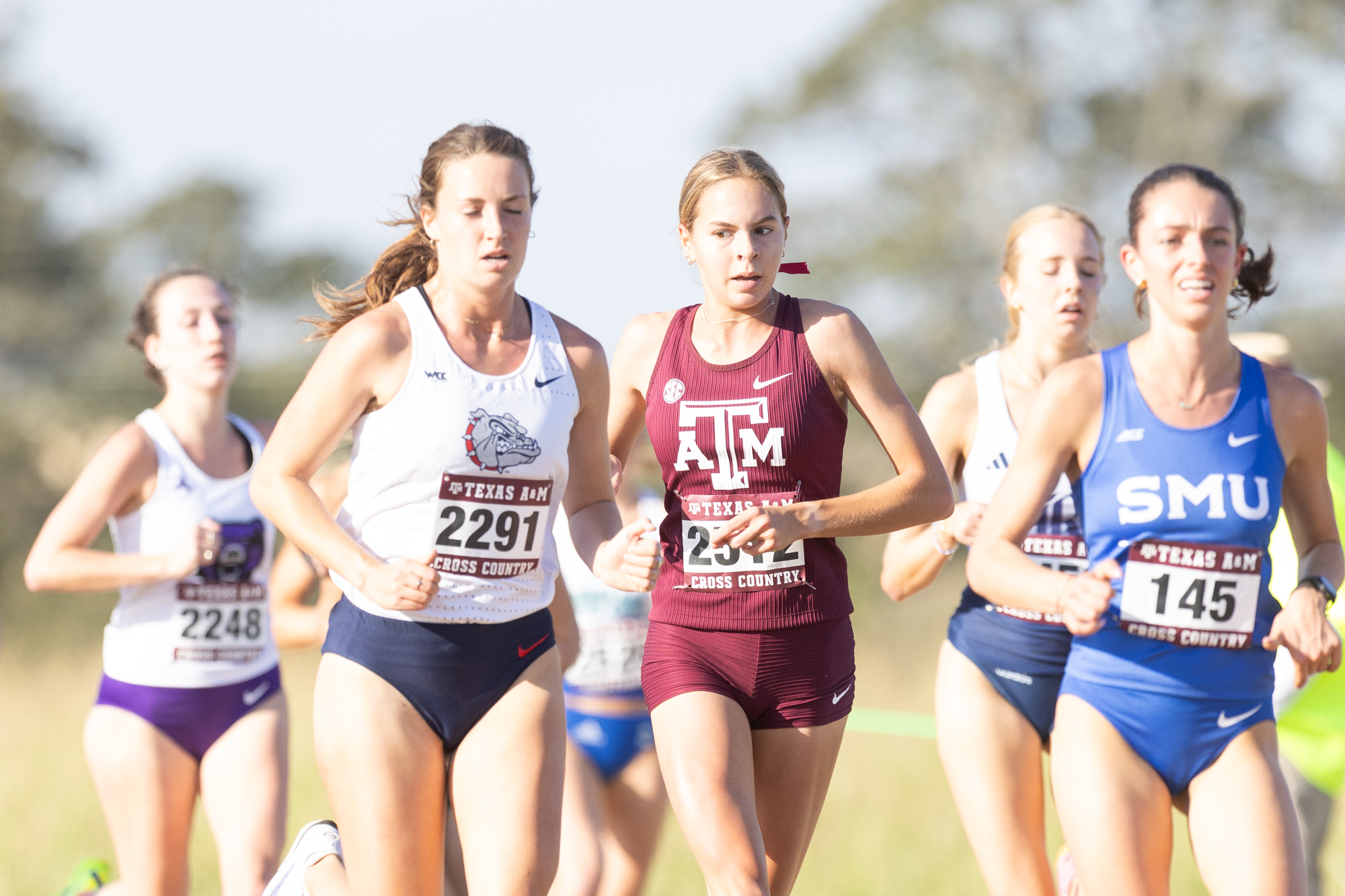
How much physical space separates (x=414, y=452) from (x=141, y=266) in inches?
1085

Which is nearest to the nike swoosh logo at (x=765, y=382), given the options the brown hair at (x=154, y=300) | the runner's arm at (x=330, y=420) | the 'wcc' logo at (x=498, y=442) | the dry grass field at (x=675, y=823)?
the 'wcc' logo at (x=498, y=442)

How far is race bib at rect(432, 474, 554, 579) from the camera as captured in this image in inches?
150

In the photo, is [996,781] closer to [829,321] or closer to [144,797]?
[829,321]

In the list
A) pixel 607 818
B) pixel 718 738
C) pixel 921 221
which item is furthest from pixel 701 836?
pixel 921 221

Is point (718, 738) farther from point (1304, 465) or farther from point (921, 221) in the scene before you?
point (921, 221)

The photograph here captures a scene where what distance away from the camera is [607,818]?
5730 millimetres

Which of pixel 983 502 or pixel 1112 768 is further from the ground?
pixel 983 502

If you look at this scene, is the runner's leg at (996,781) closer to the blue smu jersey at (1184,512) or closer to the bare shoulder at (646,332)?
the blue smu jersey at (1184,512)

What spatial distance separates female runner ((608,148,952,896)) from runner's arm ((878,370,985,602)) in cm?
88

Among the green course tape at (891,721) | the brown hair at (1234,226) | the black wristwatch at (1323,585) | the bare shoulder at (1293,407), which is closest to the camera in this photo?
the black wristwatch at (1323,585)

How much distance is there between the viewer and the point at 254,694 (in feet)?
17.4

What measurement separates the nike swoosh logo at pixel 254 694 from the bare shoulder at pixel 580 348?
6.67 feet

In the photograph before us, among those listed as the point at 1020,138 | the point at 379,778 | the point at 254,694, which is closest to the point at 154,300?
the point at 254,694

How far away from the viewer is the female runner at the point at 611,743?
5.57 metres
